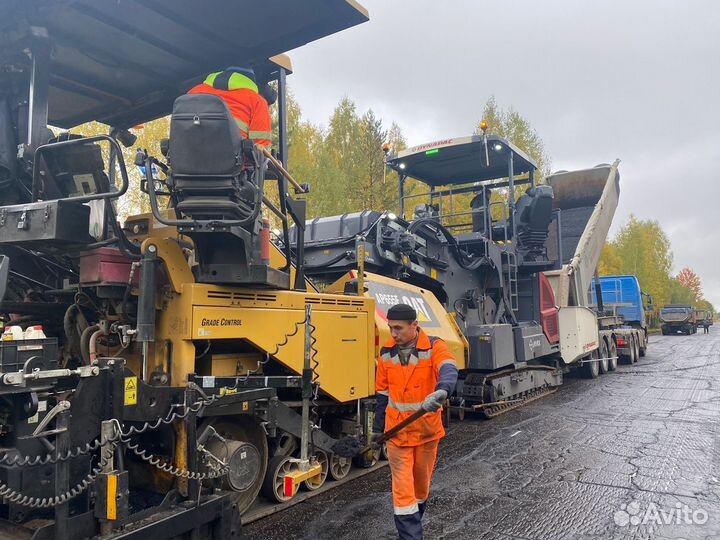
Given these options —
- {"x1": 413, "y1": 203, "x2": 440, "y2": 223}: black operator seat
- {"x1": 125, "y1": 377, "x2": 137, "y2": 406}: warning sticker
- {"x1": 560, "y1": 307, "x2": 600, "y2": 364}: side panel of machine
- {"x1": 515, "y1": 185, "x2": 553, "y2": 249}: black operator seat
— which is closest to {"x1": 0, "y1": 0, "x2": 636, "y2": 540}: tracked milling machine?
{"x1": 125, "y1": 377, "x2": 137, "y2": 406}: warning sticker

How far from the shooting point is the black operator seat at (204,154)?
3146 mm

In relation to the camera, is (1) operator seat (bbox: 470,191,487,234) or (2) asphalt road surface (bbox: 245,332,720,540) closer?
(2) asphalt road surface (bbox: 245,332,720,540)

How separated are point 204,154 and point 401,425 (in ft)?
6.17

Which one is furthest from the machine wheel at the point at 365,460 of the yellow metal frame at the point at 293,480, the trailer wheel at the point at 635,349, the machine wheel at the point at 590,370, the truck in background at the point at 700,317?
the truck in background at the point at 700,317

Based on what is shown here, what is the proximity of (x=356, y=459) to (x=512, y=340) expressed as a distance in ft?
12.0

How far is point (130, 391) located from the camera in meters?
2.94

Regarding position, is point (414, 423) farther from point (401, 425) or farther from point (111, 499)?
point (111, 499)

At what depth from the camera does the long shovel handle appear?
3.18m

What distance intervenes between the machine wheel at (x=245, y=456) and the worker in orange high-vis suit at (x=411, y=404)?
35.2 inches

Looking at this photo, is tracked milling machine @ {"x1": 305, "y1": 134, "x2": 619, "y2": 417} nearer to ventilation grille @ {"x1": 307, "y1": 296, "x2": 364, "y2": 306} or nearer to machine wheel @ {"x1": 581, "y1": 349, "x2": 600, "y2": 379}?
machine wheel @ {"x1": 581, "y1": 349, "x2": 600, "y2": 379}

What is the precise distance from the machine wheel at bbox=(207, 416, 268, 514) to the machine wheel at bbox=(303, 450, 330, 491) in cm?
59

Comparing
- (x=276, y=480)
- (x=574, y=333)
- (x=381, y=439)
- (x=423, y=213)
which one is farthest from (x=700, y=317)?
(x=381, y=439)

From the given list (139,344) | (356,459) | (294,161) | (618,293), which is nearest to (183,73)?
(139,344)

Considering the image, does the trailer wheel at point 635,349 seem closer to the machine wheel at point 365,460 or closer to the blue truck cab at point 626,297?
the blue truck cab at point 626,297
